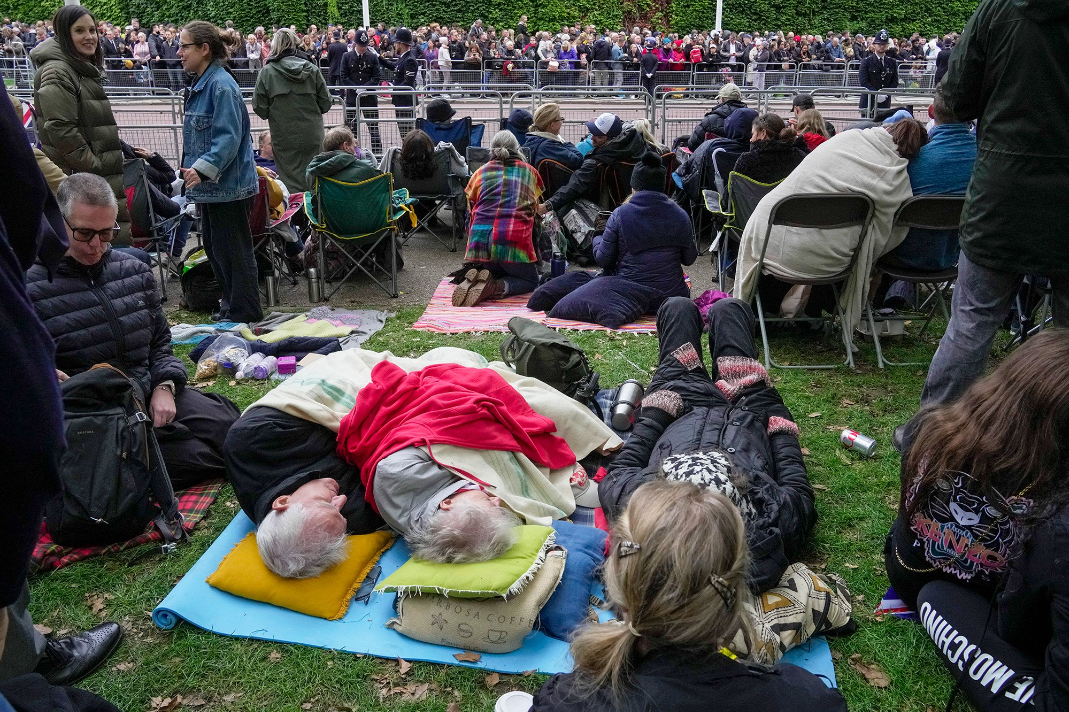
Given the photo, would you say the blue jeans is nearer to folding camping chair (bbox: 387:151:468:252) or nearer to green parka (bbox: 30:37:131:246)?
green parka (bbox: 30:37:131:246)

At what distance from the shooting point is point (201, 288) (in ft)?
22.9

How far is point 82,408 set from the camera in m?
3.46

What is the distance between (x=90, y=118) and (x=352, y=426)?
3946 mm

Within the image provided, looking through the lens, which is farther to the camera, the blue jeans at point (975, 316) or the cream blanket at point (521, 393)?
the blue jeans at point (975, 316)

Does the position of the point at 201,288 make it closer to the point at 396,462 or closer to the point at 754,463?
the point at 396,462

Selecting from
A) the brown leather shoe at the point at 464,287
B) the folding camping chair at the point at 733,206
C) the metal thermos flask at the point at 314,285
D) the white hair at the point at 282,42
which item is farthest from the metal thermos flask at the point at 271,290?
the folding camping chair at the point at 733,206

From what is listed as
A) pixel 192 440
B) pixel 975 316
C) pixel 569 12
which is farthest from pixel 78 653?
pixel 569 12

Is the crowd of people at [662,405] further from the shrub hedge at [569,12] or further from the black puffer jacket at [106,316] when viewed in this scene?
the shrub hedge at [569,12]

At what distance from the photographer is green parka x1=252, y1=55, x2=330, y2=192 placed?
8375 mm

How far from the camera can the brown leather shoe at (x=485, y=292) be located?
7.32 metres

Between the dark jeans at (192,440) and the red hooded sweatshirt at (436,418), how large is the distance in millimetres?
941

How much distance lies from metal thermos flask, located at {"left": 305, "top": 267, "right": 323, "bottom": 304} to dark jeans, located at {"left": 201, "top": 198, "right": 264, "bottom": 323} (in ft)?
2.14

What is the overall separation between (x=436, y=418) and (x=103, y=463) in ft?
4.56

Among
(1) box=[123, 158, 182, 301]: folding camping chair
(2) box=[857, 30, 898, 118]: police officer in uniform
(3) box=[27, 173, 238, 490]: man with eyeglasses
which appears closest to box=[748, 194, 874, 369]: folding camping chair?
(3) box=[27, 173, 238, 490]: man with eyeglasses
